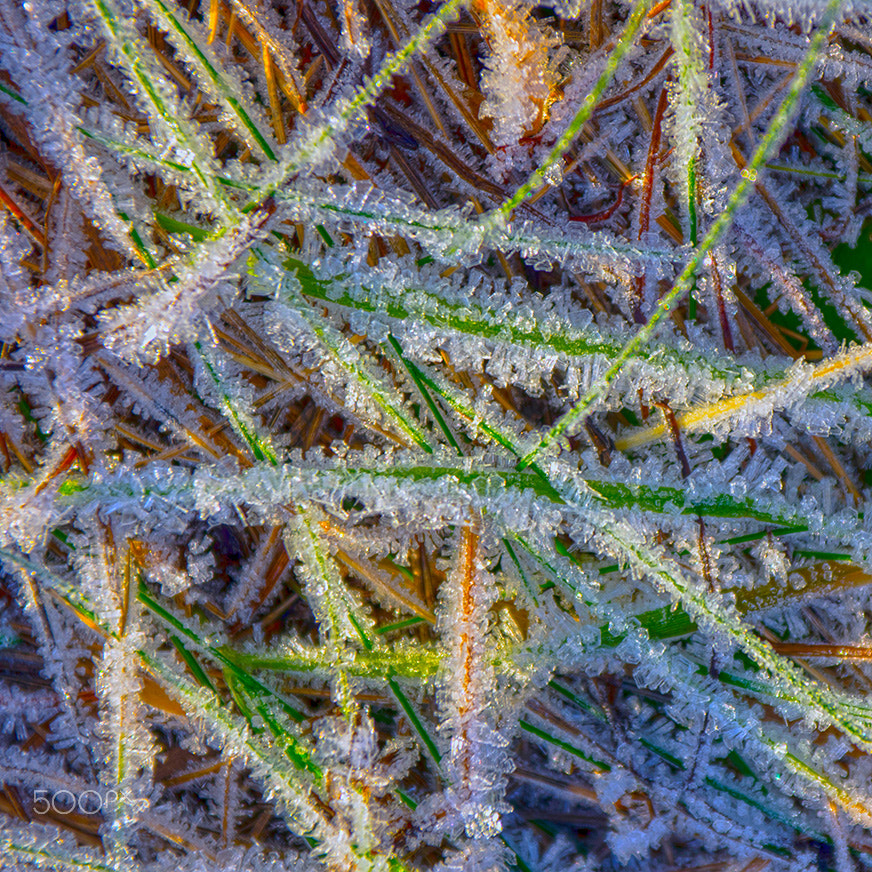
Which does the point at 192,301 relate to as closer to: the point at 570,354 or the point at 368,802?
the point at 570,354

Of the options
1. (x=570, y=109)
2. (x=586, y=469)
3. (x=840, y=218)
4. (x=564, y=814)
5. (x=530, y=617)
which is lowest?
(x=564, y=814)

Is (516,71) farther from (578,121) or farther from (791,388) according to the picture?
(791,388)

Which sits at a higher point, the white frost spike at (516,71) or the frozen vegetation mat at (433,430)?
the white frost spike at (516,71)

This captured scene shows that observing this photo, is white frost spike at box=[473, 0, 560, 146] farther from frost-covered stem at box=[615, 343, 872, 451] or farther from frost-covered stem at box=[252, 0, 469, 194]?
frost-covered stem at box=[615, 343, 872, 451]

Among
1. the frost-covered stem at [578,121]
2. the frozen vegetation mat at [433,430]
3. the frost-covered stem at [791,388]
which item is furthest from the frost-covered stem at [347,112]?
the frost-covered stem at [791,388]

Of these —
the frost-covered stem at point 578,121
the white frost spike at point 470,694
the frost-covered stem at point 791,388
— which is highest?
the frost-covered stem at point 578,121

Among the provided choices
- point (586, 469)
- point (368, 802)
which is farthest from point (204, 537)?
point (586, 469)

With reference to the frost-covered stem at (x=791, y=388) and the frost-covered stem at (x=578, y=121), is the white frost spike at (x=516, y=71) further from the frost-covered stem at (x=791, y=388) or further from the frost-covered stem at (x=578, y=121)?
the frost-covered stem at (x=791, y=388)
